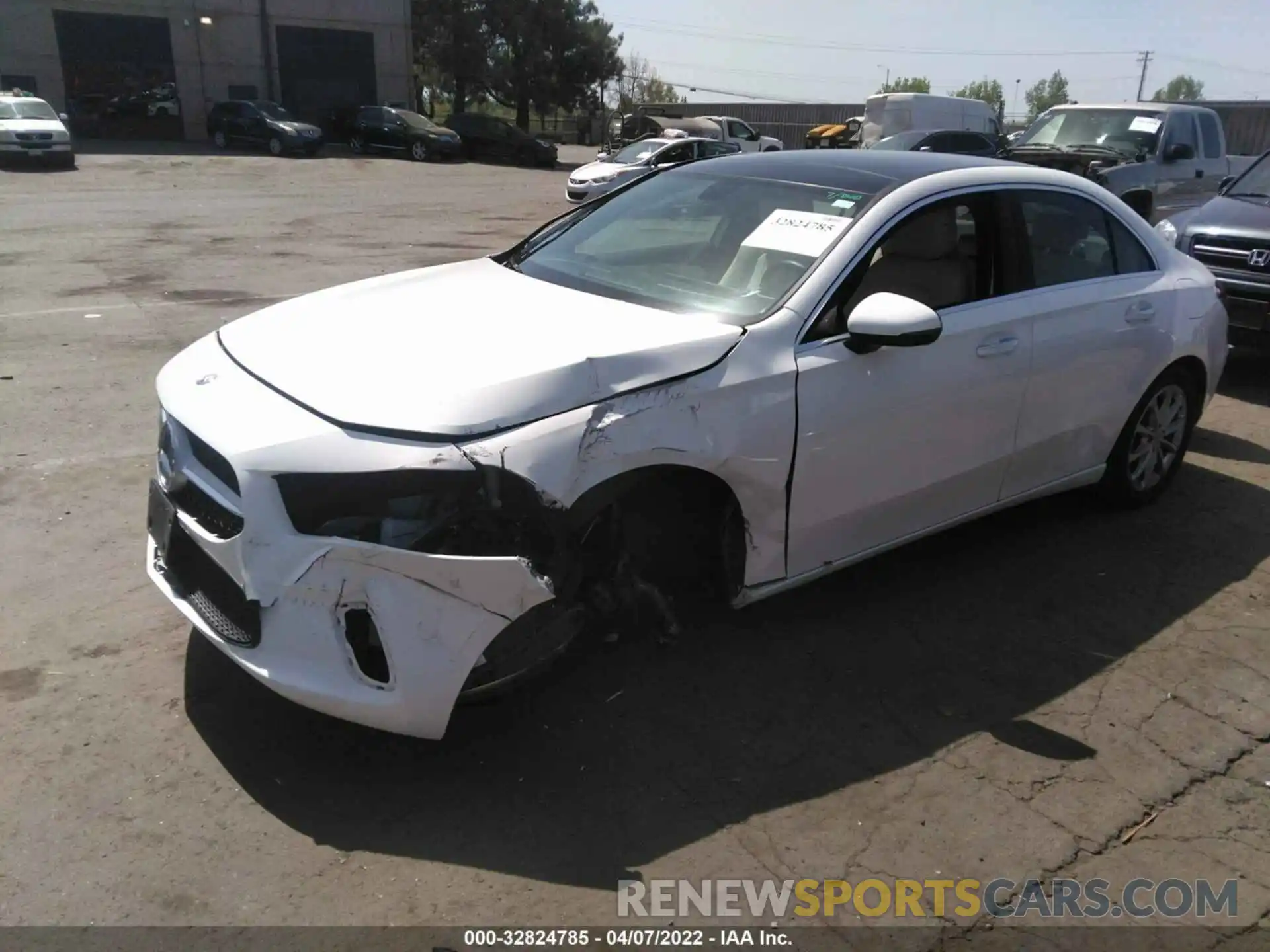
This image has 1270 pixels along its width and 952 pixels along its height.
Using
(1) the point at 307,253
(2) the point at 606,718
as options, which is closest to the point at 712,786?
(2) the point at 606,718

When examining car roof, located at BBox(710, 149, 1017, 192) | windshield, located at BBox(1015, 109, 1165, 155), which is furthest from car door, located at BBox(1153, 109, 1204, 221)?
Answer: car roof, located at BBox(710, 149, 1017, 192)

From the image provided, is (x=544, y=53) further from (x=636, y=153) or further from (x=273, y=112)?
(x=636, y=153)

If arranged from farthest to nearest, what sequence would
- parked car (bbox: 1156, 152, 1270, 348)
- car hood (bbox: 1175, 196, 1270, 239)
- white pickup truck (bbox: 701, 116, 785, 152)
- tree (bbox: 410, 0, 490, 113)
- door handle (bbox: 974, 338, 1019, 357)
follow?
tree (bbox: 410, 0, 490, 113), white pickup truck (bbox: 701, 116, 785, 152), car hood (bbox: 1175, 196, 1270, 239), parked car (bbox: 1156, 152, 1270, 348), door handle (bbox: 974, 338, 1019, 357)

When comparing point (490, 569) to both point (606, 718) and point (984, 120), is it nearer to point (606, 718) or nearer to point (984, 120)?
point (606, 718)

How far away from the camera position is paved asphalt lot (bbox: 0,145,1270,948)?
8.61ft

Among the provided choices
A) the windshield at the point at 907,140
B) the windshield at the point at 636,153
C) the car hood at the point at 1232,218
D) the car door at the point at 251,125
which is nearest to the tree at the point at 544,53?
the car door at the point at 251,125

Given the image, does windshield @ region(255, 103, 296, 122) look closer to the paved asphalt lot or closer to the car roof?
the paved asphalt lot

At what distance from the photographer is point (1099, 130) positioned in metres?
12.7

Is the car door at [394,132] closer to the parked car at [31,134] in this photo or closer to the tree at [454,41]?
the parked car at [31,134]

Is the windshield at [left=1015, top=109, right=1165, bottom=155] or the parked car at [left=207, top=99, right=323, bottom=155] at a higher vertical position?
the windshield at [left=1015, top=109, right=1165, bottom=155]

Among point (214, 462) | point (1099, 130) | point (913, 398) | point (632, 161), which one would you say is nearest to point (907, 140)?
point (632, 161)

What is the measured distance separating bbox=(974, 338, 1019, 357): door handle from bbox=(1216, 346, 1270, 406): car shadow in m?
3.91

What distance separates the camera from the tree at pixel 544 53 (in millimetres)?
48188

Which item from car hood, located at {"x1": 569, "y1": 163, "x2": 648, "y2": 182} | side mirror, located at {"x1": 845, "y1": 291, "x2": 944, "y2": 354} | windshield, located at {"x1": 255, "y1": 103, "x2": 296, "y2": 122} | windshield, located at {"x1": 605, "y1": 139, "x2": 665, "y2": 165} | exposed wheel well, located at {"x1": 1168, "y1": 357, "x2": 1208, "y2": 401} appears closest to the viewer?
side mirror, located at {"x1": 845, "y1": 291, "x2": 944, "y2": 354}
